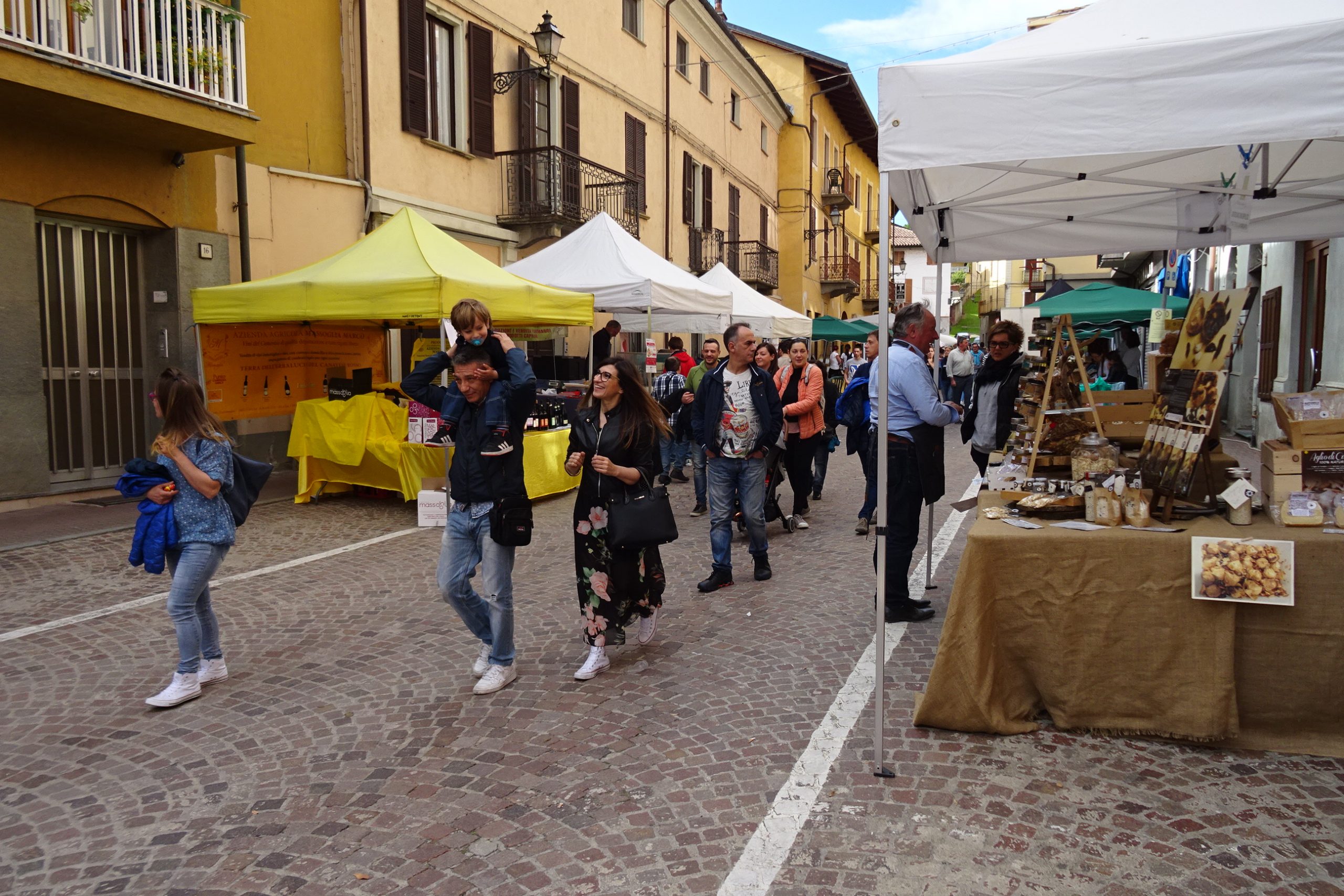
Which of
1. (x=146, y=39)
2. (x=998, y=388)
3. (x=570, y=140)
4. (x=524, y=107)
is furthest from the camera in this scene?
(x=570, y=140)

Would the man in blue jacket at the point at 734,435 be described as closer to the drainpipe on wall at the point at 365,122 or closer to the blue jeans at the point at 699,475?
the blue jeans at the point at 699,475

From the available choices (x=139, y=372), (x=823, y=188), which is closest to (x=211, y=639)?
(x=139, y=372)

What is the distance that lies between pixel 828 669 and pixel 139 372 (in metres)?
8.78

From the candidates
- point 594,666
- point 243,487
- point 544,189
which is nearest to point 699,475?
point 594,666

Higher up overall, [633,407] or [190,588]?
[633,407]

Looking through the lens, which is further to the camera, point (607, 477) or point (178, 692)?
point (607, 477)

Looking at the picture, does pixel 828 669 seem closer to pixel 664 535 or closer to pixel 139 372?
pixel 664 535

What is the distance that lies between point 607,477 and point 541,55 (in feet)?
32.8

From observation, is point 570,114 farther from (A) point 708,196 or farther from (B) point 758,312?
(A) point 708,196

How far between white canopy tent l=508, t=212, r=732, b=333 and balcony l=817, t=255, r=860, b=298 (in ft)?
73.6

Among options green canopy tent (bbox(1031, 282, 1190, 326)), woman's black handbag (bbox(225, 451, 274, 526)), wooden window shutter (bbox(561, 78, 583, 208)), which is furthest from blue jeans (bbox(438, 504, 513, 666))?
wooden window shutter (bbox(561, 78, 583, 208))

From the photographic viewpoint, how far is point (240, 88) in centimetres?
968

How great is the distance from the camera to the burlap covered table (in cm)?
337

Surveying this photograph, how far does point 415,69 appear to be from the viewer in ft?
41.8
